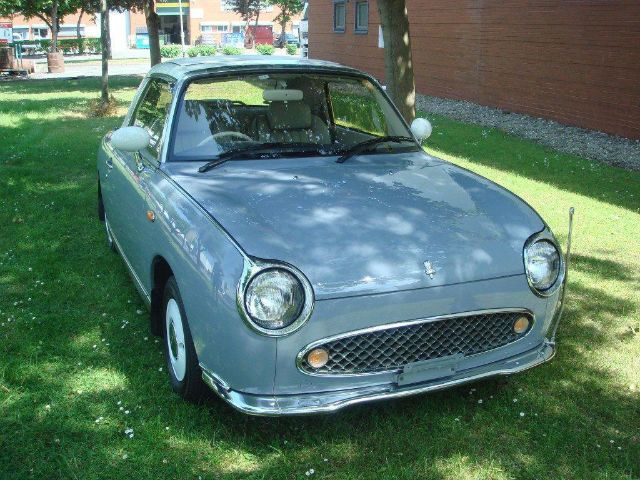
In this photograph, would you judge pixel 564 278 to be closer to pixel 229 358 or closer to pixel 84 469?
pixel 229 358

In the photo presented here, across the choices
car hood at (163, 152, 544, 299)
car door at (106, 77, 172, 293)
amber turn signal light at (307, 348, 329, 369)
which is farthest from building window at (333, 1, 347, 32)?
amber turn signal light at (307, 348, 329, 369)

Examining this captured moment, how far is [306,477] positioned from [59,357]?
1786 mm

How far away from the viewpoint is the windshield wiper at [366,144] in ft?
13.5

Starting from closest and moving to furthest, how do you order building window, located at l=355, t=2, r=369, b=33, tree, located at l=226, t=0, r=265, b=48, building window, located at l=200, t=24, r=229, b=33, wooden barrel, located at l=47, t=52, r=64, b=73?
building window, located at l=355, t=2, r=369, b=33, wooden barrel, located at l=47, t=52, r=64, b=73, tree, located at l=226, t=0, r=265, b=48, building window, located at l=200, t=24, r=229, b=33

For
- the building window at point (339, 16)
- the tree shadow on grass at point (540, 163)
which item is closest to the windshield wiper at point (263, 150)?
the tree shadow on grass at point (540, 163)

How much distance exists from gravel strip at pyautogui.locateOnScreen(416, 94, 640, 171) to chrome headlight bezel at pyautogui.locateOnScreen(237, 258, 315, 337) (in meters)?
8.29

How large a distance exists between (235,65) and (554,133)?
947cm

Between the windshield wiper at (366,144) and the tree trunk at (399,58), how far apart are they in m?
4.08

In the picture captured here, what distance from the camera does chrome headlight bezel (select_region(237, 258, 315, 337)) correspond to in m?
2.71

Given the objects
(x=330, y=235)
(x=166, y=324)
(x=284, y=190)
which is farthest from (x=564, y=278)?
(x=166, y=324)

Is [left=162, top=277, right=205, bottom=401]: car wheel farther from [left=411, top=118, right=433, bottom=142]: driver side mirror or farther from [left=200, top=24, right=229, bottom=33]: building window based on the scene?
[left=200, top=24, right=229, bottom=33]: building window

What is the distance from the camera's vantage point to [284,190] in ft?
11.5

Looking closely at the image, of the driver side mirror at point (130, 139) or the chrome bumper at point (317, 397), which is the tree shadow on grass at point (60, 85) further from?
the chrome bumper at point (317, 397)

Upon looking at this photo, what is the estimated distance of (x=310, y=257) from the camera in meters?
2.87
